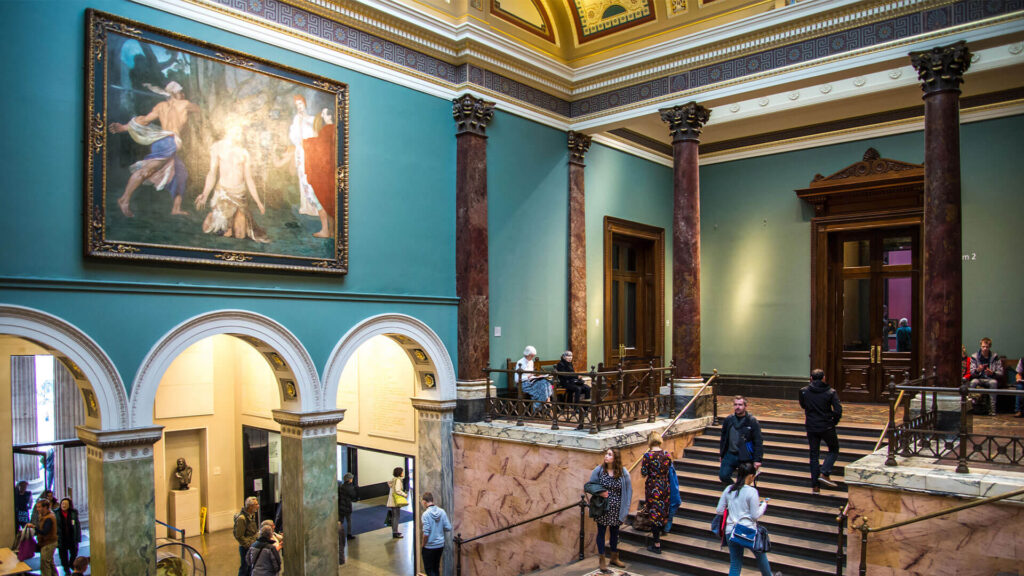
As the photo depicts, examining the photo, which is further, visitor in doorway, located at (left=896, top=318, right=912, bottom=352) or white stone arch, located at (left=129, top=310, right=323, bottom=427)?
visitor in doorway, located at (left=896, top=318, right=912, bottom=352)

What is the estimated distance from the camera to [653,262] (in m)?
15.9

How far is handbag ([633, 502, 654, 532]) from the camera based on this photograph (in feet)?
30.2

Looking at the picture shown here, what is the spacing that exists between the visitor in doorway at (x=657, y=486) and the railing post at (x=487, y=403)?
318cm

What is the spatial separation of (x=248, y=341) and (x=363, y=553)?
20.1ft

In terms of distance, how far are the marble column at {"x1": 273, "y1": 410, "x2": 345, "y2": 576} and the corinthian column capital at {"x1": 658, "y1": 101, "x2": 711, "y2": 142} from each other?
23.7 ft

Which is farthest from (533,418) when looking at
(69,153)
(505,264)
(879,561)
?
(69,153)

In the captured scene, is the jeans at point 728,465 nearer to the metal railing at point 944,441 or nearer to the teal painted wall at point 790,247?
the metal railing at point 944,441

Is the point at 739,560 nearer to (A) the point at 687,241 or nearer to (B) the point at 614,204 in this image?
(A) the point at 687,241

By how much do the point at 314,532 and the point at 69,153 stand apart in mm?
5541

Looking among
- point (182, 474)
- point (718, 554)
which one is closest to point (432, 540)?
point (718, 554)

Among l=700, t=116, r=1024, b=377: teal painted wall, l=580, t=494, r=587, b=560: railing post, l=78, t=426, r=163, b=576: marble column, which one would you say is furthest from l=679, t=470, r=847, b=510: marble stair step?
l=78, t=426, r=163, b=576: marble column

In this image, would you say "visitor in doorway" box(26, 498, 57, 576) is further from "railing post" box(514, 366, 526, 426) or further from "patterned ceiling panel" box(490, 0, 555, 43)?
"patterned ceiling panel" box(490, 0, 555, 43)

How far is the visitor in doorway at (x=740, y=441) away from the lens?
8.28 m

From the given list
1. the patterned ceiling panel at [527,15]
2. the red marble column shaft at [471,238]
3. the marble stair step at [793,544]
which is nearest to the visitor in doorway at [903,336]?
the marble stair step at [793,544]
